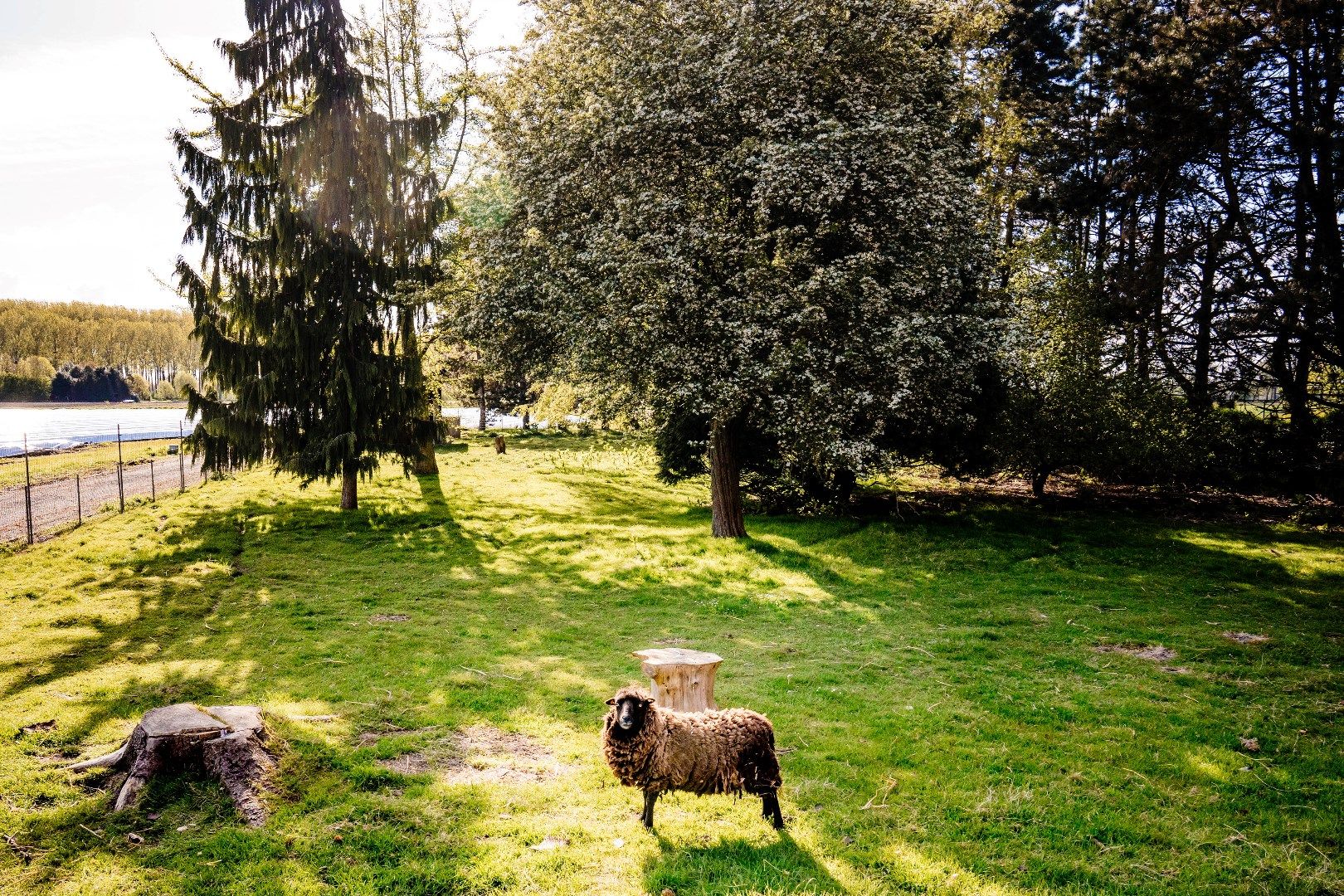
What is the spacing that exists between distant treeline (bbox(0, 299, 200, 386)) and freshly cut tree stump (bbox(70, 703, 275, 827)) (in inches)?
6044

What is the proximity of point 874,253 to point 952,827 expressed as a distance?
1264 centimetres

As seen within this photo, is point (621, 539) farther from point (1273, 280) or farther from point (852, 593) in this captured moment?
point (1273, 280)

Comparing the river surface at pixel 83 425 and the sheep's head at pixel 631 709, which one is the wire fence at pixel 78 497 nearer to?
the river surface at pixel 83 425

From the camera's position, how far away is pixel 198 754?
7031 mm

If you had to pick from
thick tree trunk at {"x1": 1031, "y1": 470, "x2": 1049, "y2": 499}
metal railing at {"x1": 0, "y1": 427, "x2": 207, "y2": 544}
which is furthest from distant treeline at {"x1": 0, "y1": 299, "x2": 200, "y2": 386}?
thick tree trunk at {"x1": 1031, "y1": 470, "x2": 1049, "y2": 499}

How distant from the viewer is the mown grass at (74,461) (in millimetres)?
34375

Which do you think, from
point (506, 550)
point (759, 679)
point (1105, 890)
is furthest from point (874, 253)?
point (1105, 890)

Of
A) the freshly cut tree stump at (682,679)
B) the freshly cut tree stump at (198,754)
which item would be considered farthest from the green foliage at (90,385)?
the freshly cut tree stump at (682,679)

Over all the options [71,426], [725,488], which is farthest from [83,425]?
[725,488]

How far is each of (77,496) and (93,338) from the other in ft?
519

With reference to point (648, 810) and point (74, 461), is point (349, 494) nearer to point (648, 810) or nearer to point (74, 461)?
point (648, 810)

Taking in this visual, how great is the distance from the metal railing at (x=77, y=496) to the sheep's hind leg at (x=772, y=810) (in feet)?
62.9

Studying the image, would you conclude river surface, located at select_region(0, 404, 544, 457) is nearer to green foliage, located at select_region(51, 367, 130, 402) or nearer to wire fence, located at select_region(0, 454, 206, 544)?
wire fence, located at select_region(0, 454, 206, 544)

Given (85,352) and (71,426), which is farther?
(85,352)
